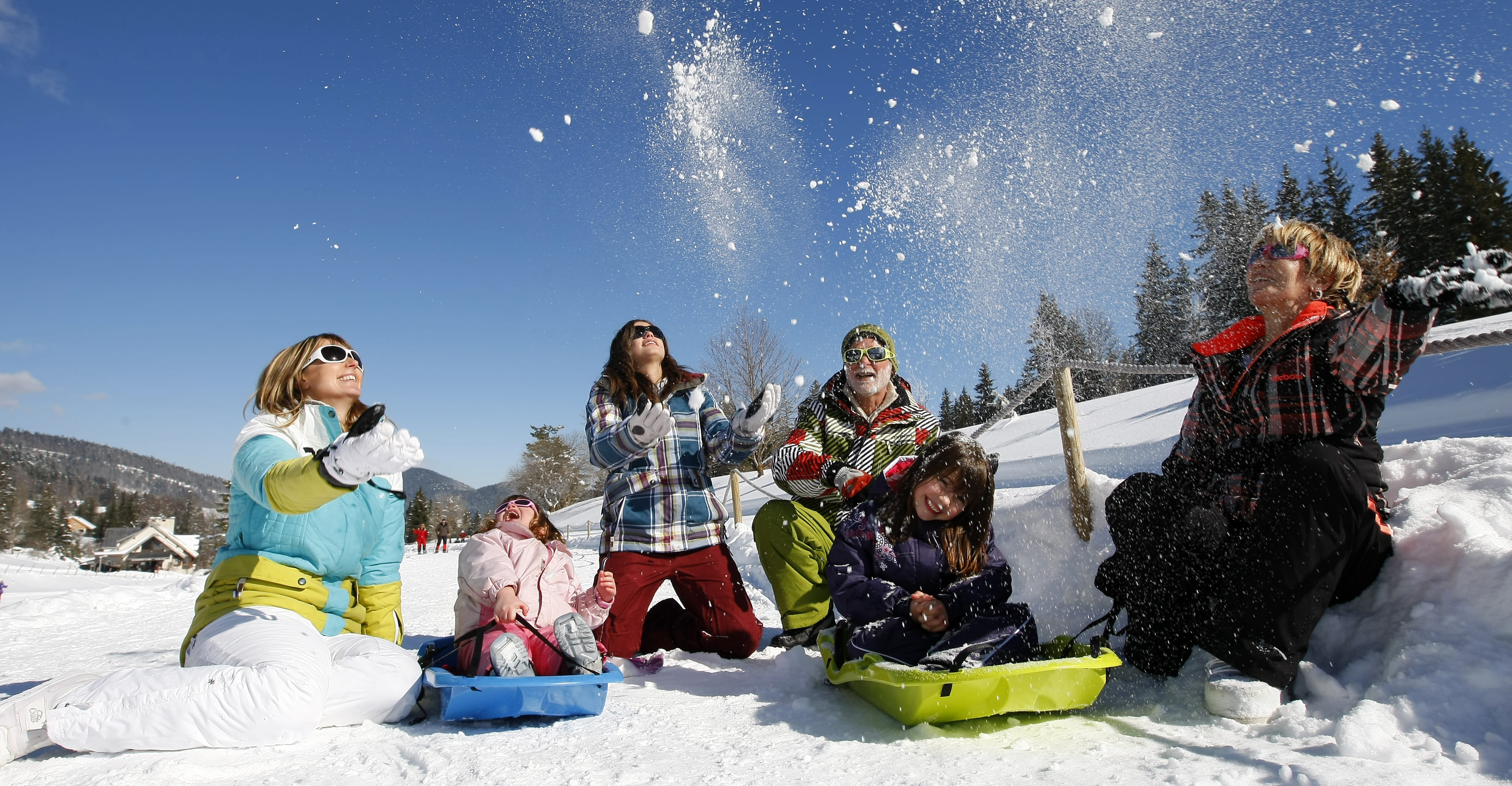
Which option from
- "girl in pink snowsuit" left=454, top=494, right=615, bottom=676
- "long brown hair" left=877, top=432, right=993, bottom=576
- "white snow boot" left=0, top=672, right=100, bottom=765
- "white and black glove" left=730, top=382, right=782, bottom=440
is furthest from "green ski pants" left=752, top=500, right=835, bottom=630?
"white snow boot" left=0, top=672, right=100, bottom=765

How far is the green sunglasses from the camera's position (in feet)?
12.9

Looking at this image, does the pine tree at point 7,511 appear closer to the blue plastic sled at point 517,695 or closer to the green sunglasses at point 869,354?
the blue plastic sled at point 517,695

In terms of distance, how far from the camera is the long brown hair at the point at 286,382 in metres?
2.79

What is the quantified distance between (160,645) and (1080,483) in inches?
239

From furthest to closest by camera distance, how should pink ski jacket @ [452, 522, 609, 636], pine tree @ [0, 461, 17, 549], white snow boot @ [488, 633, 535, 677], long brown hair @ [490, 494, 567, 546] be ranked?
pine tree @ [0, 461, 17, 549] < long brown hair @ [490, 494, 567, 546] < pink ski jacket @ [452, 522, 609, 636] < white snow boot @ [488, 633, 535, 677]

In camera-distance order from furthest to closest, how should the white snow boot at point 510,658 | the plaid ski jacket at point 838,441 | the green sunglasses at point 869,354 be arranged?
the green sunglasses at point 869,354
the plaid ski jacket at point 838,441
the white snow boot at point 510,658

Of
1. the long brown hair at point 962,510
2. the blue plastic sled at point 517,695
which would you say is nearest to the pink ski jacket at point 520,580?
the blue plastic sled at point 517,695

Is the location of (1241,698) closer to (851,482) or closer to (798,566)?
(851,482)

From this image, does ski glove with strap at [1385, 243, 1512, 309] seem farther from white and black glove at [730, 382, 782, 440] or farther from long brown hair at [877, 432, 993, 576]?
white and black glove at [730, 382, 782, 440]

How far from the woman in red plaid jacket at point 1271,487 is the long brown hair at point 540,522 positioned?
2568 millimetres

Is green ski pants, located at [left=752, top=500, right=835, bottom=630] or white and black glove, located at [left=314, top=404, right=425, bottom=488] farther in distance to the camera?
green ski pants, located at [left=752, top=500, right=835, bottom=630]

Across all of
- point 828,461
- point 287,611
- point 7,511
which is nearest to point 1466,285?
point 828,461

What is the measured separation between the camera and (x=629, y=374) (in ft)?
13.1

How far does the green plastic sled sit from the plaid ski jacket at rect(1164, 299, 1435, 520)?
93cm
